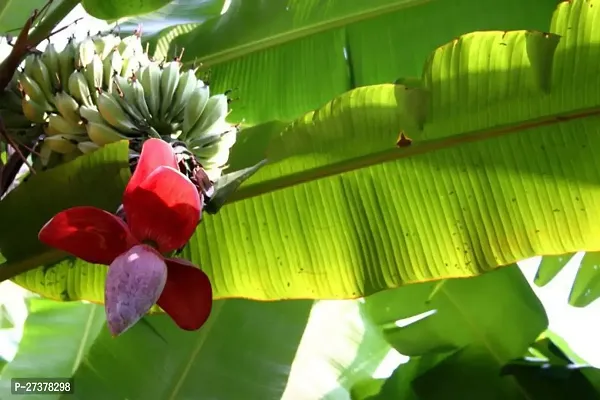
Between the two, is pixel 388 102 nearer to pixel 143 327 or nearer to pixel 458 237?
pixel 458 237

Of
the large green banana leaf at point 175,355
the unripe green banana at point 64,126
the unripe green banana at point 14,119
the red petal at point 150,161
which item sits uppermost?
the red petal at point 150,161

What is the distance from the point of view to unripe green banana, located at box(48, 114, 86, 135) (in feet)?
2.23

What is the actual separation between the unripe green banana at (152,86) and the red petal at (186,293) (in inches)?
9.6

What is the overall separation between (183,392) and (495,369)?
495 millimetres

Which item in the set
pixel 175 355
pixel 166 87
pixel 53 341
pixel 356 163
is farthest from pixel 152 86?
pixel 53 341

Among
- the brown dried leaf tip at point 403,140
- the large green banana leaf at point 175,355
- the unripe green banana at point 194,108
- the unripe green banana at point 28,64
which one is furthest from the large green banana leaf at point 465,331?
the unripe green banana at point 28,64

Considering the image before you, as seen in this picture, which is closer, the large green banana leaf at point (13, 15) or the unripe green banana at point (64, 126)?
the unripe green banana at point (64, 126)

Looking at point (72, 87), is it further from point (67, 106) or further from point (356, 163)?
point (356, 163)

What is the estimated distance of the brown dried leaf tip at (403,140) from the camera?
694 millimetres

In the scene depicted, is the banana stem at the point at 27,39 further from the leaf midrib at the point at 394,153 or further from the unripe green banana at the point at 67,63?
the leaf midrib at the point at 394,153

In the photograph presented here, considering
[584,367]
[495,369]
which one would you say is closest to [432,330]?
[495,369]

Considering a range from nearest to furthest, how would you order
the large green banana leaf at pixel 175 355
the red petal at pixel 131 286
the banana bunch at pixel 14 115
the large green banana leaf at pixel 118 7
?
the red petal at pixel 131 286 → the banana bunch at pixel 14 115 → the large green banana leaf at pixel 118 7 → the large green banana leaf at pixel 175 355

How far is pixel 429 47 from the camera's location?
950 millimetres

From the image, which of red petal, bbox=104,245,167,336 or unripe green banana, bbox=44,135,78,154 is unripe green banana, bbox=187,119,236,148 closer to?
unripe green banana, bbox=44,135,78,154
